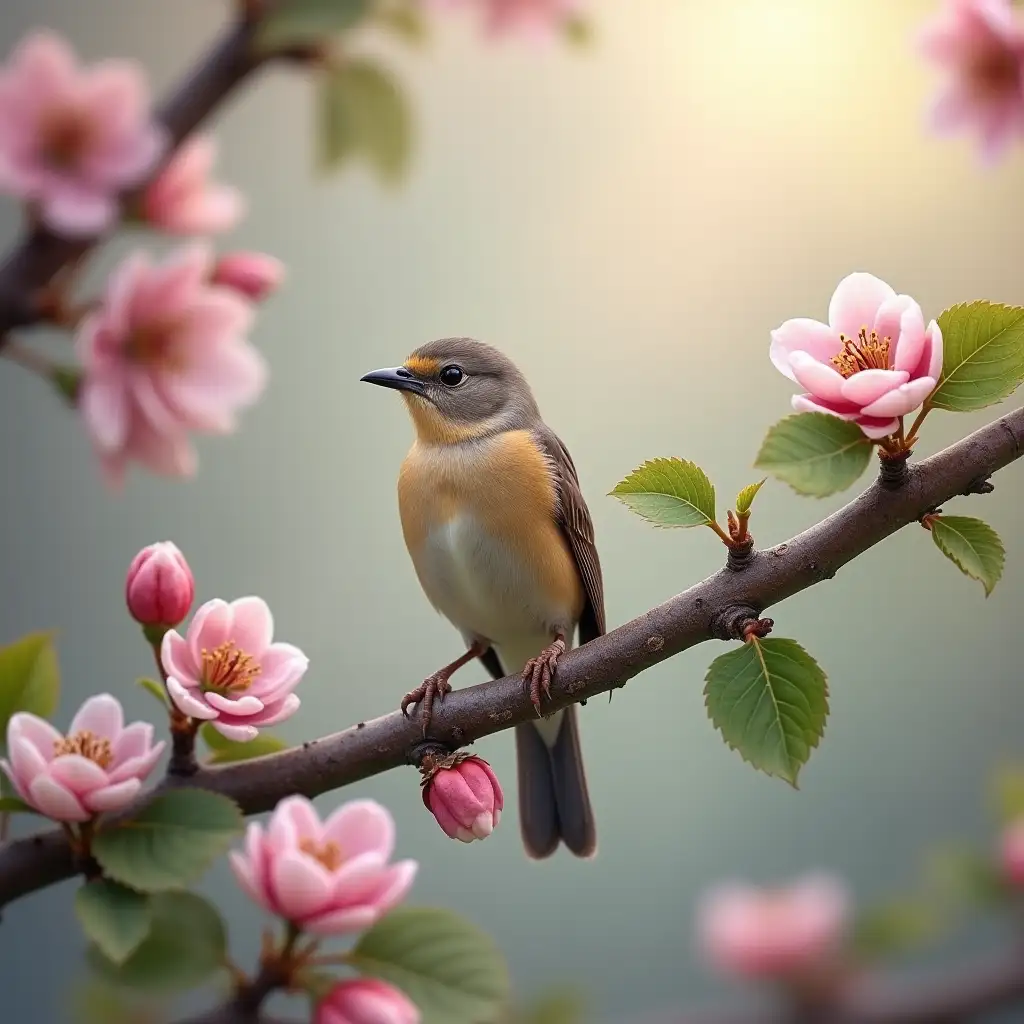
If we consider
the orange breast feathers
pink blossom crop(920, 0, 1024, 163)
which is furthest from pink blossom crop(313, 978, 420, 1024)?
pink blossom crop(920, 0, 1024, 163)

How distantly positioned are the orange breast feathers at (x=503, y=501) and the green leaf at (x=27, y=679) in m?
0.48

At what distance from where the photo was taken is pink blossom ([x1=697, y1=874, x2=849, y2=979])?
1.48 metres

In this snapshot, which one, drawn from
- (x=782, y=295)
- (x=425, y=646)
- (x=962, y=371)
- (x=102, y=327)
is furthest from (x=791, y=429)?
(x=425, y=646)

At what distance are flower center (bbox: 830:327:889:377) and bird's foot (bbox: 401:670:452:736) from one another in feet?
1.05

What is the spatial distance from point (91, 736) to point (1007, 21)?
802 mm

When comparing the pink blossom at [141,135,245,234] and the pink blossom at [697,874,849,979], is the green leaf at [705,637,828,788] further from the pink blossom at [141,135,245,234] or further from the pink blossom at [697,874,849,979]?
the pink blossom at [697,874,849,979]

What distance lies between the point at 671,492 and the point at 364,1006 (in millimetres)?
333

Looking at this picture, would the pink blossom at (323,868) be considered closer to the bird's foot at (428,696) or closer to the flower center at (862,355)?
the bird's foot at (428,696)

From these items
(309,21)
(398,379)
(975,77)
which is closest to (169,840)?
(309,21)

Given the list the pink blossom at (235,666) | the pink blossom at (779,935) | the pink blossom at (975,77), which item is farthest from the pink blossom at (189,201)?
the pink blossom at (779,935)

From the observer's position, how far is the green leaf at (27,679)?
2.56 feet

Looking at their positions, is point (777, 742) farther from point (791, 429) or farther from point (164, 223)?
point (164, 223)

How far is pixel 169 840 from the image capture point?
0.68m

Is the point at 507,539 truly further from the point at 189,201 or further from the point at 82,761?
the point at 82,761
